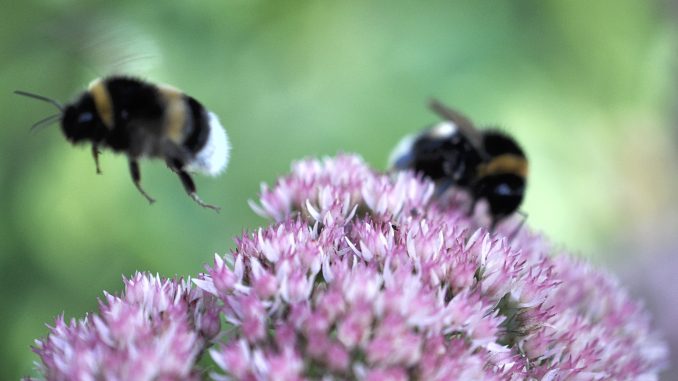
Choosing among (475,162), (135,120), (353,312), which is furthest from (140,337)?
(475,162)

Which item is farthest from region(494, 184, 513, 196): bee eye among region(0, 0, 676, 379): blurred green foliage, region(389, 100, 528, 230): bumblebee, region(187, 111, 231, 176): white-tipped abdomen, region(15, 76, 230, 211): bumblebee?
region(0, 0, 676, 379): blurred green foliage

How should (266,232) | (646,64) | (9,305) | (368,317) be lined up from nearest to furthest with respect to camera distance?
(368,317) < (266,232) < (9,305) < (646,64)

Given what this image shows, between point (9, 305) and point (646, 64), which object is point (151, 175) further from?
point (646, 64)

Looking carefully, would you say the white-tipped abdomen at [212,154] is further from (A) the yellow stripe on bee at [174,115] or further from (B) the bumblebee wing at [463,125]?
(B) the bumblebee wing at [463,125]

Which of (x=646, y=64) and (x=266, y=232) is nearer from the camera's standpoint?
(x=266, y=232)

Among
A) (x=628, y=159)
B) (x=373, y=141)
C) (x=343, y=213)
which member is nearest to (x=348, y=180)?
(x=343, y=213)

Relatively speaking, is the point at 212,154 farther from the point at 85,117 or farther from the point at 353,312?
the point at 353,312
